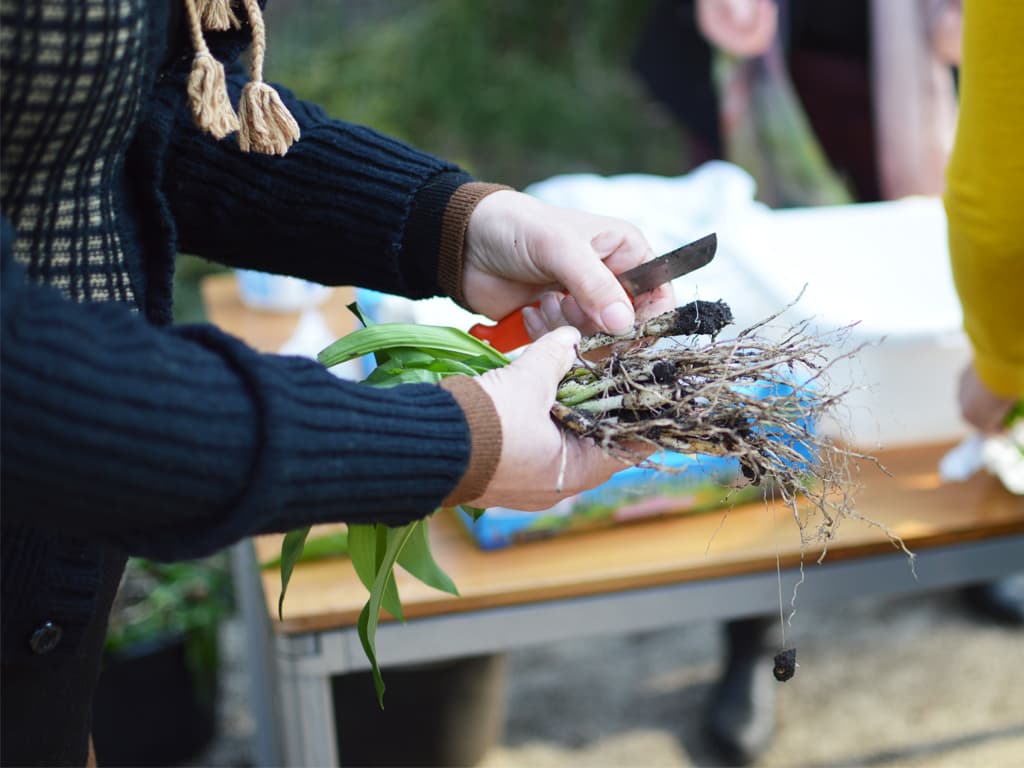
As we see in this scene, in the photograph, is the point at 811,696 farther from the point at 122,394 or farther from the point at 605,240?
the point at 122,394

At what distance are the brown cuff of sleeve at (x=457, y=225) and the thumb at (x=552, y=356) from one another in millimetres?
183

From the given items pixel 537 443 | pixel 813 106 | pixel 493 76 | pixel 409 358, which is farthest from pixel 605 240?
pixel 493 76

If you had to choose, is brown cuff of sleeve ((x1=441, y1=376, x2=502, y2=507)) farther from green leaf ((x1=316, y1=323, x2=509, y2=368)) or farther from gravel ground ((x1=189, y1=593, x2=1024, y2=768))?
gravel ground ((x1=189, y1=593, x2=1024, y2=768))

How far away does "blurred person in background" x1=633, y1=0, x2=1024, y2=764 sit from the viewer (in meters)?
2.66

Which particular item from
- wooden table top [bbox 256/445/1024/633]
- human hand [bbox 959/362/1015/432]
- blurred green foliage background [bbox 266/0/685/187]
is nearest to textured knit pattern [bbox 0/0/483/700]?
wooden table top [bbox 256/445/1024/633]

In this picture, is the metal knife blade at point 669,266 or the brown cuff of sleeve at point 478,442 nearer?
the brown cuff of sleeve at point 478,442

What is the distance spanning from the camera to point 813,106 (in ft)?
10.4

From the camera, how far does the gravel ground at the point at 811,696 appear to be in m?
2.60

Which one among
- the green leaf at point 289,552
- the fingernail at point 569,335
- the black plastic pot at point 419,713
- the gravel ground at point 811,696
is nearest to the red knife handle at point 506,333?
the fingernail at point 569,335

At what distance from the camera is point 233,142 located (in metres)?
1.19

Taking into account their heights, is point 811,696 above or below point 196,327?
below

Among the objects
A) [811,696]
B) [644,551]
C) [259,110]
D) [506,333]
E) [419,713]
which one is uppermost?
[259,110]

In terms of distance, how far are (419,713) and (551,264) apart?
109 centimetres

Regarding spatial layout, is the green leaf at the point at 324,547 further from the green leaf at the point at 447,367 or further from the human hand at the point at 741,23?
the human hand at the point at 741,23
